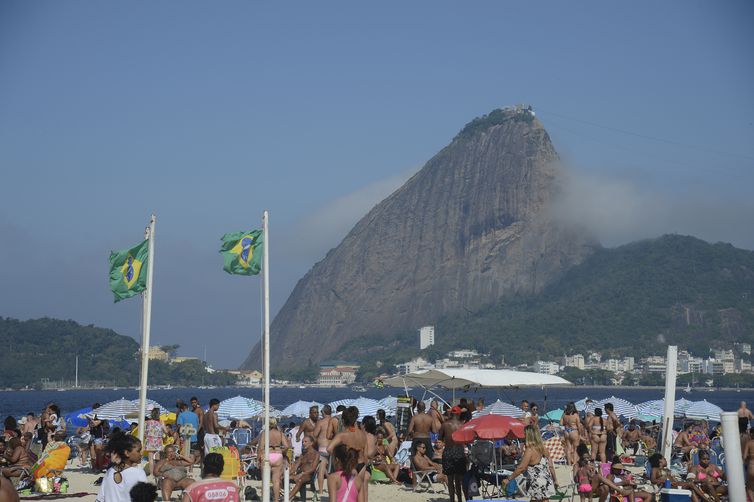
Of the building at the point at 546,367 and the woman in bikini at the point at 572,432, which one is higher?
the building at the point at 546,367

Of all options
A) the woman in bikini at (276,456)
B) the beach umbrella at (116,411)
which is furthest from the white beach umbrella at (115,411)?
the woman in bikini at (276,456)

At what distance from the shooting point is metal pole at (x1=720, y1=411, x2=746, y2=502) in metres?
8.65

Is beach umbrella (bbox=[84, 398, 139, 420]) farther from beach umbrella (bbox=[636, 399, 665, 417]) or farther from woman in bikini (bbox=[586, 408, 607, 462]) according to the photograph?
beach umbrella (bbox=[636, 399, 665, 417])

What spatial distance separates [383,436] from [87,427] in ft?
22.3

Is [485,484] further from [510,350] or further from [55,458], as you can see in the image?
[510,350]

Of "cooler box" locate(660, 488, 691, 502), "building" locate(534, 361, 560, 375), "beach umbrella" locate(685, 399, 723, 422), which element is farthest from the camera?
"building" locate(534, 361, 560, 375)

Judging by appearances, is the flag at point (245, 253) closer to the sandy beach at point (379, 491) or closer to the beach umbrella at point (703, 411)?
the sandy beach at point (379, 491)

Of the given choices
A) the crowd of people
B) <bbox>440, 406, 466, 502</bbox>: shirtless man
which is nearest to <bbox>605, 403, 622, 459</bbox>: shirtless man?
the crowd of people

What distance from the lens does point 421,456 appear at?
52.2 ft

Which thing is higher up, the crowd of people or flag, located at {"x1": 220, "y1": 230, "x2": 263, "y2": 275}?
flag, located at {"x1": 220, "y1": 230, "x2": 263, "y2": 275}

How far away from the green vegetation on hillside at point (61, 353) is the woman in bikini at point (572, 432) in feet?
484

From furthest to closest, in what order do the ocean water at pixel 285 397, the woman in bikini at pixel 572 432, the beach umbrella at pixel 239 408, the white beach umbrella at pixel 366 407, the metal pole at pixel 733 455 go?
1. the ocean water at pixel 285 397
2. the white beach umbrella at pixel 366 407
3. the beach umbrella at pixel 239 408
4. the woman in bikini at pixel 572 432
5. the metal pole at pixel 733 455

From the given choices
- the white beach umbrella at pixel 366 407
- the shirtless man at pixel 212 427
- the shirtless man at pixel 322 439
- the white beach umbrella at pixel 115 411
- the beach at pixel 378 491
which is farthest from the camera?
the white beach umbrella at pixel 366 407

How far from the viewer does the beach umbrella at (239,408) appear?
25584mm
